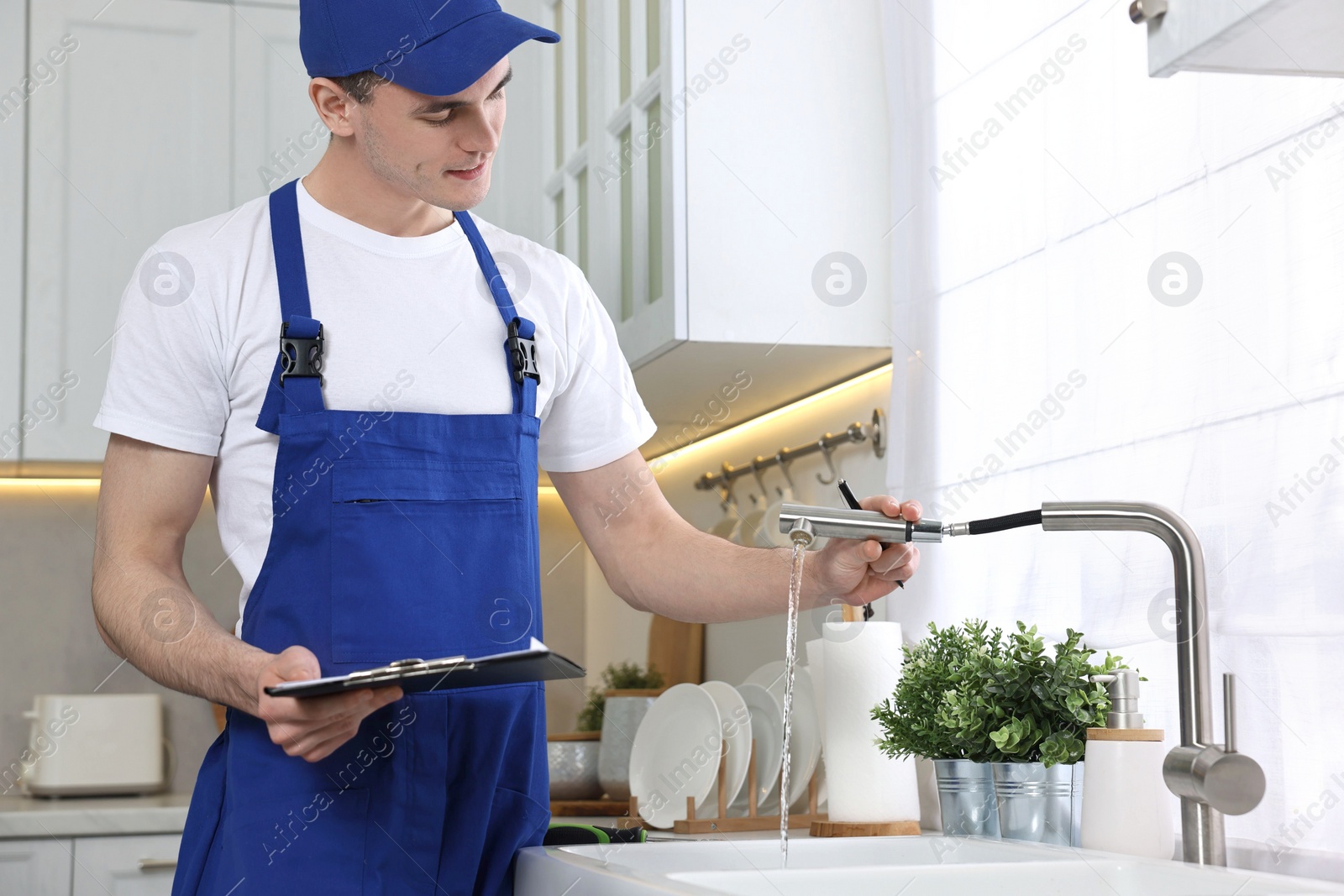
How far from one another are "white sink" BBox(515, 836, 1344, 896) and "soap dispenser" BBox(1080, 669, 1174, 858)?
0.04 meters

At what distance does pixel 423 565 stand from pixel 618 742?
3.80ft

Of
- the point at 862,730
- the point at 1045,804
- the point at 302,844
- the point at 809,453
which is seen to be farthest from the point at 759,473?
the point at 302,844

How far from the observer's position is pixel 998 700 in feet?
3.97

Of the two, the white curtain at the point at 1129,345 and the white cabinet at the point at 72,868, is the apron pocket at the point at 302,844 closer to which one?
the white curtain at the point at 1129,345

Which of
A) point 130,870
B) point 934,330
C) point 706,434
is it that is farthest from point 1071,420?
point 130,870

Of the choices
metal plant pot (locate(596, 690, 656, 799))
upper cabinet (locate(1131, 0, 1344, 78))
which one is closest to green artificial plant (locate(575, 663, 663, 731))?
metal plant pot (locate(596, 690, 656, 799))

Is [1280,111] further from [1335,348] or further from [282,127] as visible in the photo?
[282,127]

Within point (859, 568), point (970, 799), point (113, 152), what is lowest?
point (970, 799)

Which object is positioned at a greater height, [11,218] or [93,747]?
[11,218]

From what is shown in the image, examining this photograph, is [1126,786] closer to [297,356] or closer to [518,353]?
[518,353]

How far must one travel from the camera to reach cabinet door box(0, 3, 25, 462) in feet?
7.45

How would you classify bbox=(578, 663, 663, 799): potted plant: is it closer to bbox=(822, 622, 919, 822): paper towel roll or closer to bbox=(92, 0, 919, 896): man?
bbox=(822, 622, 919, 822): paper towel roll

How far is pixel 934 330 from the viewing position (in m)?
1.61

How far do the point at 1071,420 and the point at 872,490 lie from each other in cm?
47
